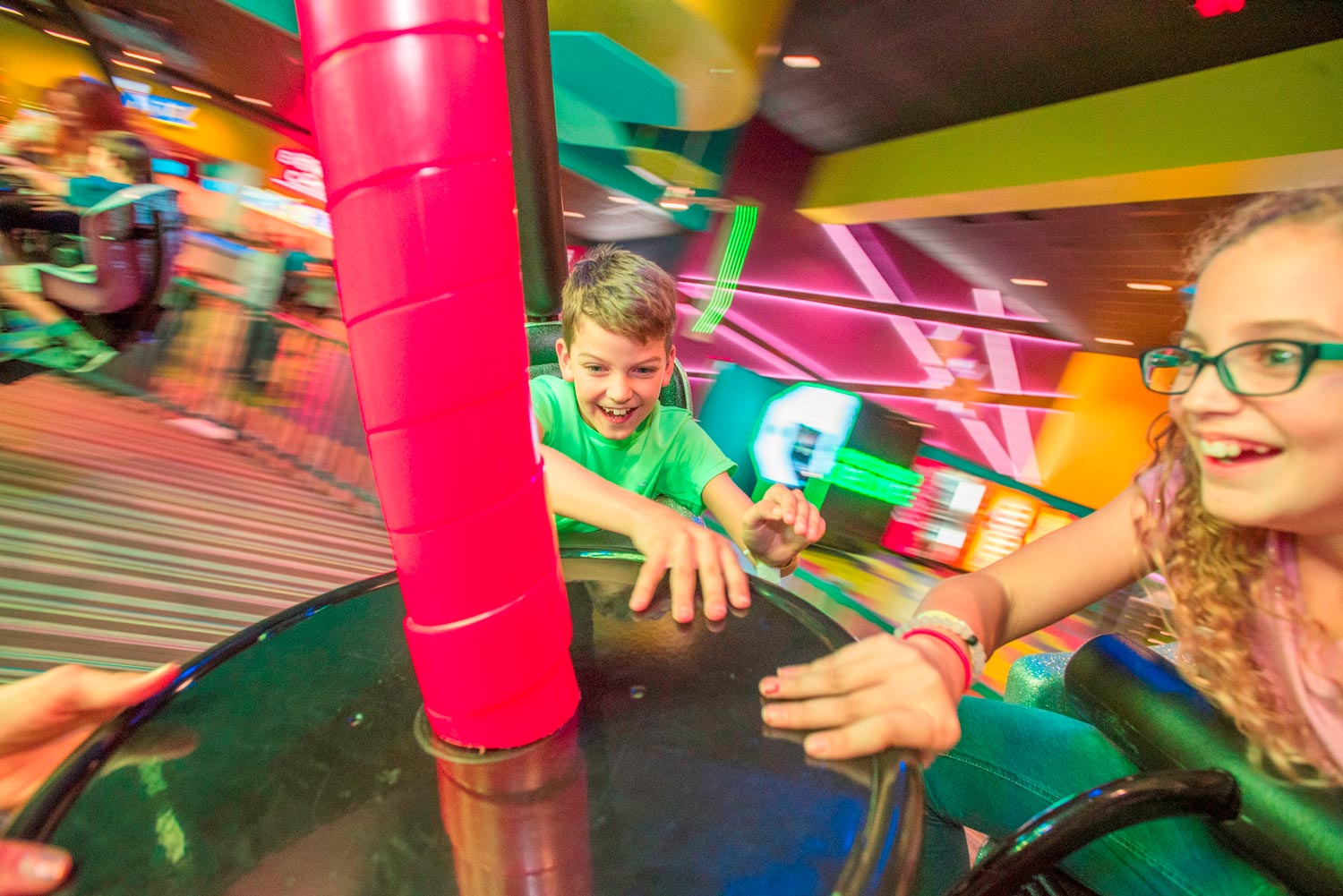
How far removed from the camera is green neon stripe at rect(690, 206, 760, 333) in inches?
224

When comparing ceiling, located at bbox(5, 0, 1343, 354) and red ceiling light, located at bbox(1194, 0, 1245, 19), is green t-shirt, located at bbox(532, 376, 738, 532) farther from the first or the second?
red ceiling light, located at bbox(1194, 0, 1245, 19)

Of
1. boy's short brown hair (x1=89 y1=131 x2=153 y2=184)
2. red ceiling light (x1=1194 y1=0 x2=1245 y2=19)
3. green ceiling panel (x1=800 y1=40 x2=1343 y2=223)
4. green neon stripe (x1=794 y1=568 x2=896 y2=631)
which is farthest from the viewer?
green neon stripe (x1=794 y1=568 x2=896 y2=631)

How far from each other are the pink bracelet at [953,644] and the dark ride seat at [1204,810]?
15 cm

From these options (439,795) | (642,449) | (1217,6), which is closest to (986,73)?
(1217,6)

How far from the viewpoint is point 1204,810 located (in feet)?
1.61

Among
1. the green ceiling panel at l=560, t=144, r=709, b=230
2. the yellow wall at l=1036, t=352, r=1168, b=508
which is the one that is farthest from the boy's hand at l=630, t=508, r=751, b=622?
the yellow wall at l=1036, t=352, r=1168, b=508

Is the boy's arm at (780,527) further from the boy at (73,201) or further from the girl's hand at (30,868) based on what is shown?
the boy at (73,201)

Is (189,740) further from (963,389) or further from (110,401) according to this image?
(963,389)

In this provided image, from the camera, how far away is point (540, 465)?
0.47 m

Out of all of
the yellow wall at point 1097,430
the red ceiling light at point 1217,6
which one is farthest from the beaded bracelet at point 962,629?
the yellow wall at point 1097,430

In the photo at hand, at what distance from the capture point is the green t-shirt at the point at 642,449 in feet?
3.98

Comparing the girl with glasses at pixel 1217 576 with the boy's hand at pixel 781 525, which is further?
the boy's hand at pixel 781 525

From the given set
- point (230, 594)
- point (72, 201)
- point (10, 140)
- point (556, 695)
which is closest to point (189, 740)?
point (556, 695)

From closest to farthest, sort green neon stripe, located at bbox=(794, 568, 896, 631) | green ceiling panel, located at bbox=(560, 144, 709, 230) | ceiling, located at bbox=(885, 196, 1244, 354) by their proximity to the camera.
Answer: green neon stripe, located at bbox=(794, 568, 896, 631) → ceiling, located at bbox=(885, 196, 1244, 354) → green ceiling panel, located at bbox=(560, 144, 709, 230)
